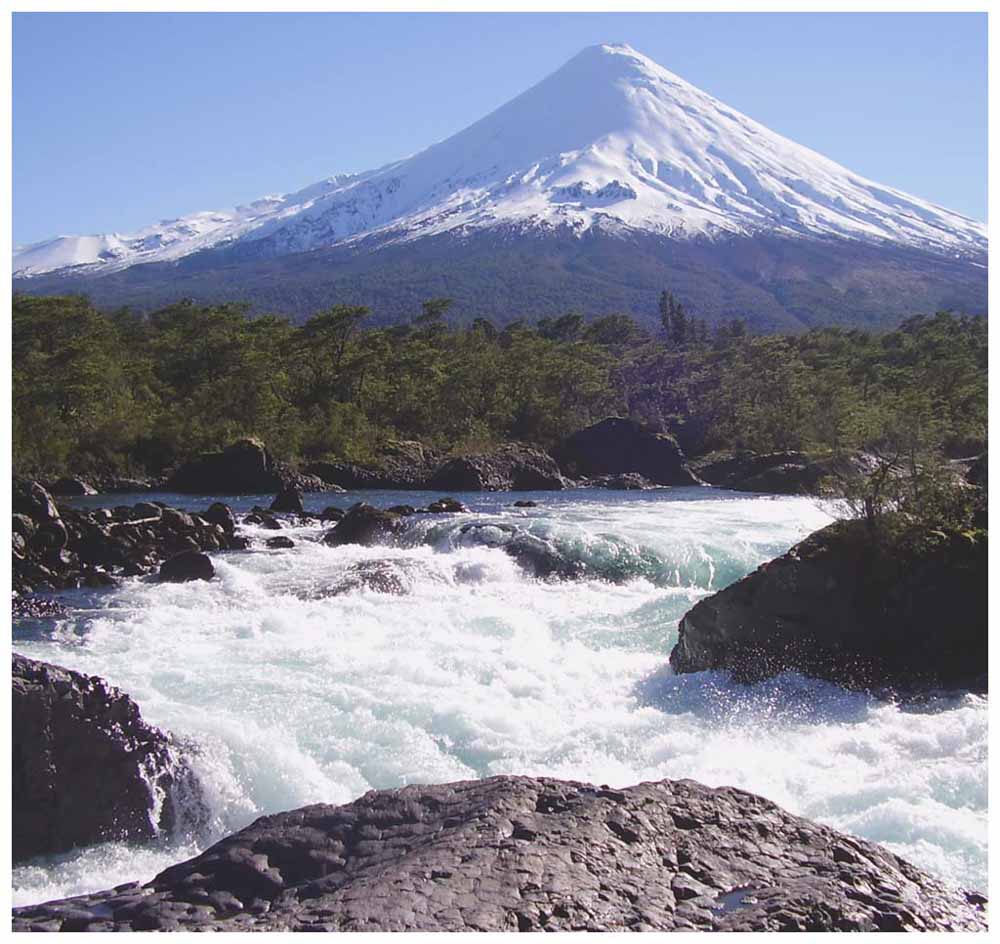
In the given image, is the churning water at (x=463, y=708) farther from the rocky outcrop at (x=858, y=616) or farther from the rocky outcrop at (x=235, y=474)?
the rocky outcrop at (x=235, y=474)

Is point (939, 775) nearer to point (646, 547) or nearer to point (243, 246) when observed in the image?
point (646, 547)

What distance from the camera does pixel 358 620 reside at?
11.2 m

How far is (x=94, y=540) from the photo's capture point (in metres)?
14.9

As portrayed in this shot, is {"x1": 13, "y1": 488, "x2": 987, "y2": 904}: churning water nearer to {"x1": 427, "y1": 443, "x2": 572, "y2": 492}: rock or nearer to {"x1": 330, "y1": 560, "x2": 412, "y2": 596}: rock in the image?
{"x1": 330, "y1": 560, "x2": 412, "y2": 596}: rock

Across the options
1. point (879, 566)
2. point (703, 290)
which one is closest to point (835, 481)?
point (879, 566)

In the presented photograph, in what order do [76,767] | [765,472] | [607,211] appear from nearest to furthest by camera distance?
1. [76,767]
2. [765,472]
3. [607,211]

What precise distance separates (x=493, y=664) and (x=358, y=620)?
2.49 metres

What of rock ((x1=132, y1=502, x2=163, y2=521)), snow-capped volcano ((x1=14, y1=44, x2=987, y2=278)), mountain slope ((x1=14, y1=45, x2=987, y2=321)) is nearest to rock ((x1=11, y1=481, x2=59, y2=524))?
rock ((x1=132, y1=502, x2=163, y2=521))

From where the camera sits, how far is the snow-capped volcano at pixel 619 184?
13425 cm

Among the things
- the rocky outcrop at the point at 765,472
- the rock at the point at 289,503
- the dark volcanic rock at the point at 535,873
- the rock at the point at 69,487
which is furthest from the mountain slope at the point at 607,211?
the dark volcanic rock at the point at 535,873

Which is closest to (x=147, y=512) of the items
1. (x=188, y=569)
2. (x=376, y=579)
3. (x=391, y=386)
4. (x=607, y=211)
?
(x=188, y=569)

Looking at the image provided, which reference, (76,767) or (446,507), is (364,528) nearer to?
(446,507)

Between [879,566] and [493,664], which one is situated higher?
[879,566]

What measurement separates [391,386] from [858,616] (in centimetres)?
3162
